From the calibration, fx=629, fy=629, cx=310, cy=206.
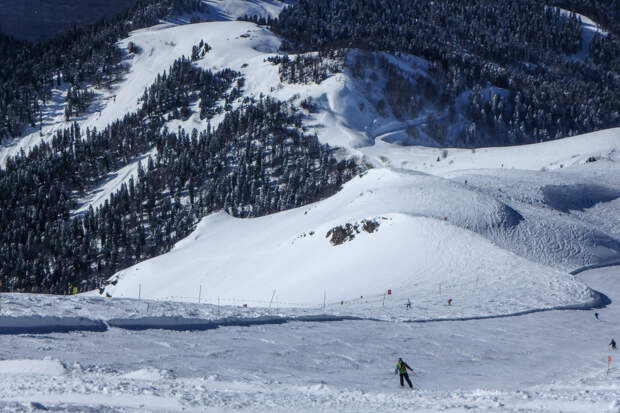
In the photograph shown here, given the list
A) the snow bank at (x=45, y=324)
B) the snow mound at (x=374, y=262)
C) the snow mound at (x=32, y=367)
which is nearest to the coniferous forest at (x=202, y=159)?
the snow mound at (x=374, y=262)

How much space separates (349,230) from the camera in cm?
6266

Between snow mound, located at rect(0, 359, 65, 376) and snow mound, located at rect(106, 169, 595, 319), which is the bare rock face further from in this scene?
snow mound, located at rect(0, 359, 65, 376)

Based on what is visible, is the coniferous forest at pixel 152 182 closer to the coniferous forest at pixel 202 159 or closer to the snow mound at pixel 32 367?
the coniferous forest at pixel 202 159

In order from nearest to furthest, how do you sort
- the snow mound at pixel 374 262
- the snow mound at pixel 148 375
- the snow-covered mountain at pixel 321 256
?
the snow mound at pixel 148 375, the snow-covered mountain at pixel 321 256, the snow mound at pixel 374 262

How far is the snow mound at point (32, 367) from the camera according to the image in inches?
748

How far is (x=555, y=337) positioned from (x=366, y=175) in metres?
54.0

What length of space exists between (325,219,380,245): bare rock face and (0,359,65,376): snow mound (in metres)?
43.5

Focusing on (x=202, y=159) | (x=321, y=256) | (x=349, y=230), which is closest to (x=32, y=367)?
(x=321, y=256)

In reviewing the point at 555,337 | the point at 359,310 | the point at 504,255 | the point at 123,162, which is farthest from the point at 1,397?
the point at 123,162

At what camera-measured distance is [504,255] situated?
5216cm

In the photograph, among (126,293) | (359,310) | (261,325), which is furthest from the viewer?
(126,293)

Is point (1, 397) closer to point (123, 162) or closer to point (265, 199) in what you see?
point (265, 199)

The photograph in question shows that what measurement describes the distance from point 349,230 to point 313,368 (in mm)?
38756

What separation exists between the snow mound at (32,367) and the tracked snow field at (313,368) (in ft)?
0.10
